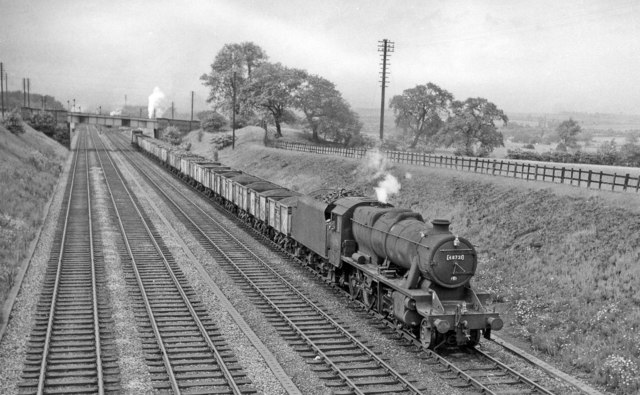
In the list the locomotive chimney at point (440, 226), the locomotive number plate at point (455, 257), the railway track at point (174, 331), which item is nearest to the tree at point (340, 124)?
the railway track at point (174, 331)

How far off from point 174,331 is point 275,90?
204 ft

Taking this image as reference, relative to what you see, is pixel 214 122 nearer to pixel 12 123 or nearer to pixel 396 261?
pixel 12 123

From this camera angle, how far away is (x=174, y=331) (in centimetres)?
1564

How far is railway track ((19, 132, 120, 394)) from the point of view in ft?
40.4

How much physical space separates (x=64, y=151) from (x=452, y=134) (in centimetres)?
5337

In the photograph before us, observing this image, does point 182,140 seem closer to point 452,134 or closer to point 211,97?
point 211,97

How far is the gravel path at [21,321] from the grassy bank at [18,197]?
510 millimetres

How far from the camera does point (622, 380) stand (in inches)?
504

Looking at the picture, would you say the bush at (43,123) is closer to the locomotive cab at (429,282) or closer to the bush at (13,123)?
the bush at (13,123)

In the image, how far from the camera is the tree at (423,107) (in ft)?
233

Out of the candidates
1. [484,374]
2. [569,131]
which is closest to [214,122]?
[569,131]

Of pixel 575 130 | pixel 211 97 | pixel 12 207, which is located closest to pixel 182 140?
pixel 211 97

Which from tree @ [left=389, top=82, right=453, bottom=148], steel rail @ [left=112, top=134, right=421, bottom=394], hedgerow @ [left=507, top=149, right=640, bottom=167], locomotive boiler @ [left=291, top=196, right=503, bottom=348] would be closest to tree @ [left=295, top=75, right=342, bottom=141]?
tree @ [left=389, top=82, right=453, bottom=148]

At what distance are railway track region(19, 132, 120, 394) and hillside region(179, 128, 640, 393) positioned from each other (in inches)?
440
